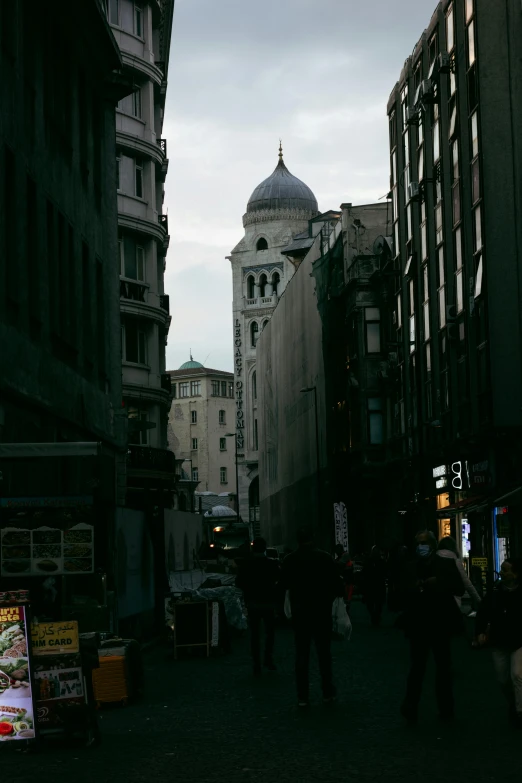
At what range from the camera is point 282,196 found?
150750 millimetres

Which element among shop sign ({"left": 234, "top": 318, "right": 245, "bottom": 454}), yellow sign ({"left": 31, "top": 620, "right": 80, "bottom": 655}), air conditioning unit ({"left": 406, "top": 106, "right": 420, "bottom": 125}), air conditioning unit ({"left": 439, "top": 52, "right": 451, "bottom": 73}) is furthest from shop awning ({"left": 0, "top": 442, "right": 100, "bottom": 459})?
shop sign ({"left": 234, "top": 318, "right": 245, "bottom": 454})

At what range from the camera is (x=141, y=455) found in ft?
166

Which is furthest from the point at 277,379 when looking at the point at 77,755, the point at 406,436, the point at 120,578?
the point at 77,755

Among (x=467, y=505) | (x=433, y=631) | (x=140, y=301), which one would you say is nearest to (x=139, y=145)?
(x=140, y=301)

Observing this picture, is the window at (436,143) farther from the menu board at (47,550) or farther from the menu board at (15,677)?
the menu board at (15,677)

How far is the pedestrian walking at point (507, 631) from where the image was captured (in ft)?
39.7

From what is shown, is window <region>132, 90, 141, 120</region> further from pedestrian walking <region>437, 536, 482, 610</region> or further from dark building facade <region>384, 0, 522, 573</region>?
pedestrian walking <region>437, 536, 482, 610</region>

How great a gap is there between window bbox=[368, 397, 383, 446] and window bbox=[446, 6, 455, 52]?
19704mm

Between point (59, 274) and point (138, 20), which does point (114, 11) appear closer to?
point (138, 20)

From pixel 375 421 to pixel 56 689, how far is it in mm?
50326

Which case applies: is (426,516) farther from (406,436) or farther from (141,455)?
(141,455)

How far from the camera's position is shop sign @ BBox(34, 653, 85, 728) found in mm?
11266

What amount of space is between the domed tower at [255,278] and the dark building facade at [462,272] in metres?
76.8

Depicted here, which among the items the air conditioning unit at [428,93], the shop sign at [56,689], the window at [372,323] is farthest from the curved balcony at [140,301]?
the shop sign at [56,689]
